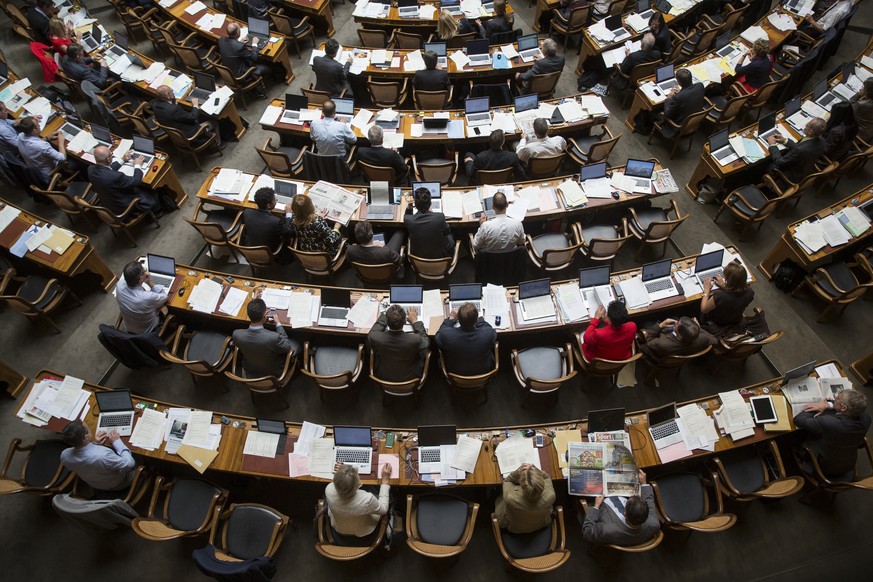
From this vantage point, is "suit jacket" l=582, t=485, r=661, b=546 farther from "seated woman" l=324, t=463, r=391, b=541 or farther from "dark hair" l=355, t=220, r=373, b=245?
"dark hair" l=355, t=220, r=373, b=245

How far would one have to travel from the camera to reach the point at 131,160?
8.34 metres

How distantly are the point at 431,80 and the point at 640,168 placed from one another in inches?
153

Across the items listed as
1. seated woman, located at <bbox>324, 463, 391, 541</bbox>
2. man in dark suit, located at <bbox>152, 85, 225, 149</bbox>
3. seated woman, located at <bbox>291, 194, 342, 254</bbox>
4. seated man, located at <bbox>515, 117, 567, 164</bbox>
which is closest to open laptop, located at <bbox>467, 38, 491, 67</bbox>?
seated man, located at <bbox>515, 117, 567, 164</bbox>

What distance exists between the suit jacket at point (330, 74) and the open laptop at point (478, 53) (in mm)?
2223

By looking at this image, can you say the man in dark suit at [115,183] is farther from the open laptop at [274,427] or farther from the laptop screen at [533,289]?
the laptop screen at [533,289]

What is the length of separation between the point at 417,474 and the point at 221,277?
3606 millimetres

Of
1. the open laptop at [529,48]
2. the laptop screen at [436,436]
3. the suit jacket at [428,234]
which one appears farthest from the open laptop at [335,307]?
the open laptop at [529,48]

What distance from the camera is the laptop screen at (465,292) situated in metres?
6.51

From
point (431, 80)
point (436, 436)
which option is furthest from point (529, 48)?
point (436, 436)

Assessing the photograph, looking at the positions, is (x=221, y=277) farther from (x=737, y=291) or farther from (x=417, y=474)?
(x=737, y=291)

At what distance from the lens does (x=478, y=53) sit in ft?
32.3

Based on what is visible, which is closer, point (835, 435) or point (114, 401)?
point (835, 435)

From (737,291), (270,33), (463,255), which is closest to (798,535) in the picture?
(737,291)

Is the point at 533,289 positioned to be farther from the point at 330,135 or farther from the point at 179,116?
the point at 179,116
